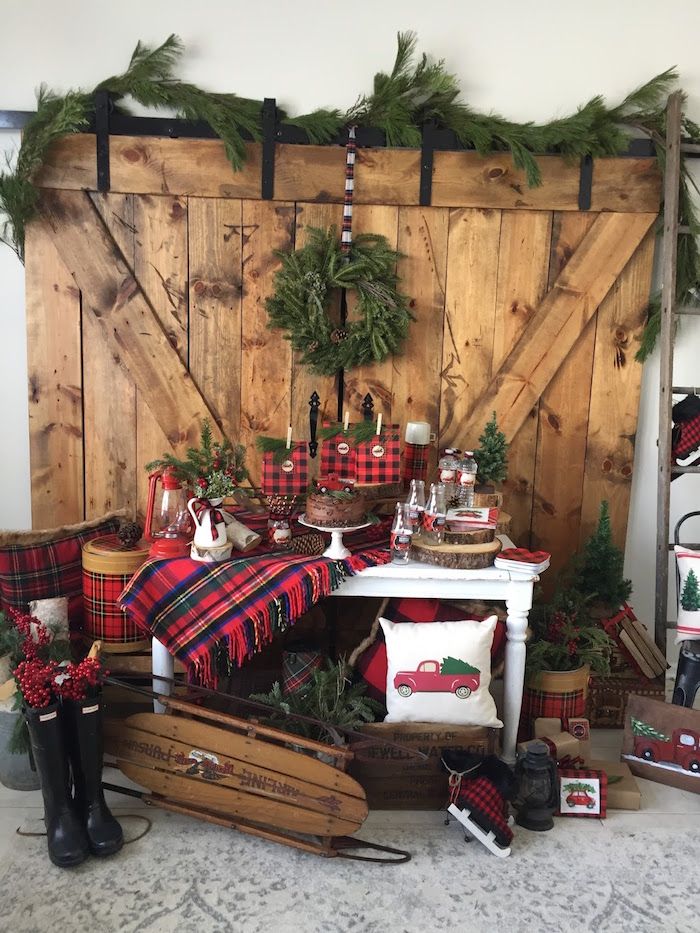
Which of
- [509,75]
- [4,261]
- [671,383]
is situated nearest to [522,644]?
[671,383]

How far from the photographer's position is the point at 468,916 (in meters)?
2.10

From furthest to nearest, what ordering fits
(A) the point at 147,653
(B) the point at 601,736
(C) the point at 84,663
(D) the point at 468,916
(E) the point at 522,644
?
1. (B) the point at 601,736
2. (A) the point at 147,653
3. (E) the point at 522,644
4. (C) the point at 84,663
5. (D) the point at 468,916

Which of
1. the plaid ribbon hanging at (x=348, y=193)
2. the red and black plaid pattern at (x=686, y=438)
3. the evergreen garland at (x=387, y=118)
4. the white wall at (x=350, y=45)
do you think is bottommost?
the red and black plaid pattern at (x=686, y=438)

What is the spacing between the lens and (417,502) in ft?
9.00

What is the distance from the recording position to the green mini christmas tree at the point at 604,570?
302 centimetres

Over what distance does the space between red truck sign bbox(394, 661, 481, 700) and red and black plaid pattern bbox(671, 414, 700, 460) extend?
1.25 meters

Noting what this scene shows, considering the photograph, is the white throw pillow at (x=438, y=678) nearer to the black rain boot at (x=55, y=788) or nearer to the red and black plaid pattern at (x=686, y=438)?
the black rain boot at (x=55, y=788)

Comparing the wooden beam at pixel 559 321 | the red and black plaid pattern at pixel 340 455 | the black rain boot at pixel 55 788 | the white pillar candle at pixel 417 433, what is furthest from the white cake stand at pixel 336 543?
the black rain boot at pixel 55 788

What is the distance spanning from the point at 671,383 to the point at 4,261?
2.54 metres

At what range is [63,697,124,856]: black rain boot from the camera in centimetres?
228

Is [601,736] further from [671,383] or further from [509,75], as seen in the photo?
[509,75]

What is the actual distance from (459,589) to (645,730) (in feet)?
2.69

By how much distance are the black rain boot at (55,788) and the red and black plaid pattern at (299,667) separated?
757 millimetres

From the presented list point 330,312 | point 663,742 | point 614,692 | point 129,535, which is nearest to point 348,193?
point 330,312
